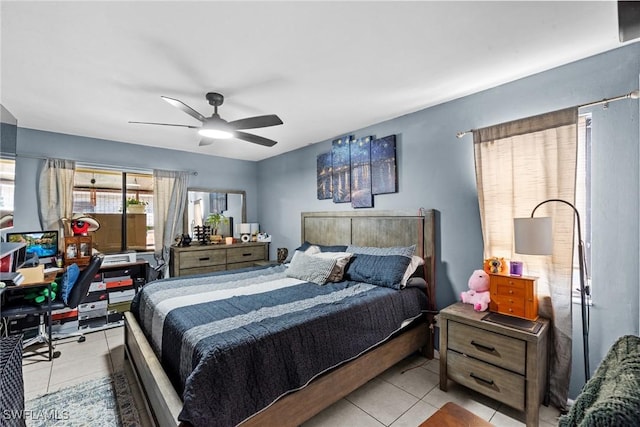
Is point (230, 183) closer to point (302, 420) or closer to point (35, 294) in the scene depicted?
point (35, 294)

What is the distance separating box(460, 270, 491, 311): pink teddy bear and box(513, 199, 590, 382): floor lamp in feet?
1.46

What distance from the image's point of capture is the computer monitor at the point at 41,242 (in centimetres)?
315

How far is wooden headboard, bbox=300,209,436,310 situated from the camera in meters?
2.79

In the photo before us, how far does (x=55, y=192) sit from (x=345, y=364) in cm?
406

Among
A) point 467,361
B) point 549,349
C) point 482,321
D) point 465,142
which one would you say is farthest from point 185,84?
point 549,349

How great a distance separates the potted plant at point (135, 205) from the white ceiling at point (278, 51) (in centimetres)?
154

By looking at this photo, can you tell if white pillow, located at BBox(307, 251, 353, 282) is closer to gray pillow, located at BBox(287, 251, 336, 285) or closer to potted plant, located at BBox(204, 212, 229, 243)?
gray pillow, located at BBox(287, 251, 336, 285)

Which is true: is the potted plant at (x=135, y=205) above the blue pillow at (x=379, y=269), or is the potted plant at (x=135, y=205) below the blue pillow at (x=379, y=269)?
above

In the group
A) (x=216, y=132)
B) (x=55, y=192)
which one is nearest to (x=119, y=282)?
(x=55, y=192)

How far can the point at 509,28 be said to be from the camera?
1.65 metres

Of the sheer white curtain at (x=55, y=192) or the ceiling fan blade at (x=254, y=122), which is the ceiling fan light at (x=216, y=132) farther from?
the sheer white curtain at (x=55, y=192)

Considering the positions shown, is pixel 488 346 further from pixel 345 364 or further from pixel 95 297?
pixel 95 297

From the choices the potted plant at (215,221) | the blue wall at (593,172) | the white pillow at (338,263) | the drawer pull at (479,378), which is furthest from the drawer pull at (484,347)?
the potted plant at (215,221)

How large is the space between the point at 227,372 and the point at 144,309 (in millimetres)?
1411
